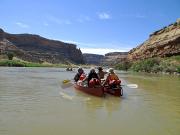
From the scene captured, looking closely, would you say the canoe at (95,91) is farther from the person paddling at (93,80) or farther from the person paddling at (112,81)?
the person paddling at (112,81)

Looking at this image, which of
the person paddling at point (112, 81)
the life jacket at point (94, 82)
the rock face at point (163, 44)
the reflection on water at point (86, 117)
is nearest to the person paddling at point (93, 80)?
the life jacket at point (94, 82)

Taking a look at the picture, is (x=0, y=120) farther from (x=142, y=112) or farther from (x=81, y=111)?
(x=142, y=112)

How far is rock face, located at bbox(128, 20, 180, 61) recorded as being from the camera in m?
86.1

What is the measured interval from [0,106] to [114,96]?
7.55m

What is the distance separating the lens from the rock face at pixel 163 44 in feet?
282

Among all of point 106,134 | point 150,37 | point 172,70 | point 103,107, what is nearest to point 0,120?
point 106,134

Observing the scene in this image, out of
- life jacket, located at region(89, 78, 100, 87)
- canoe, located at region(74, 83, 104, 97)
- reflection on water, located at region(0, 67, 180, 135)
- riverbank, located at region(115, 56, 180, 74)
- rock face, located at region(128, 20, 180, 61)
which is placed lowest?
reflection on water, located at region(0, 67, 180, 135)

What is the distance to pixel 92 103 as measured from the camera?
1656 centimetres

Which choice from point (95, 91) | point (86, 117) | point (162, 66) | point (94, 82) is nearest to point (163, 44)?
point (162, 66)

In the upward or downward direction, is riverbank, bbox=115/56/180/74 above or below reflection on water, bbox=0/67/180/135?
above

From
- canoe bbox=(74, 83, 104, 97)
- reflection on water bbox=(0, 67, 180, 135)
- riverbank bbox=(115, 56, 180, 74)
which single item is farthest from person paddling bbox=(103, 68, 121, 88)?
riverbank bbox=(115, 56, 180, 74)

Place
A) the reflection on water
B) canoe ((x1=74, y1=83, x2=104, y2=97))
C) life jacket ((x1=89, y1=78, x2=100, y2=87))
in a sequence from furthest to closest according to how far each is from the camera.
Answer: life jacket ((x1=89, y1=78, x2=100, y2=87))
canoe ((x1=74, y1=83, x2=104, y2=97))
the reflection on water

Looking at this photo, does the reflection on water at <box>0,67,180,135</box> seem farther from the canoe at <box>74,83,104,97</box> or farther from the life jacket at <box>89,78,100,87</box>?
the life jacket at <box>89,78,100,87</box>

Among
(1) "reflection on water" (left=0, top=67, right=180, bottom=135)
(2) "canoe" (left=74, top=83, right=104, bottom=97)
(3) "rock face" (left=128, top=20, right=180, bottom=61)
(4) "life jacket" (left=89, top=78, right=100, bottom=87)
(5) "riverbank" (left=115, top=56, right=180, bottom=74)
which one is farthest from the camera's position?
(3) "rock face" (left=128, top=20, right=180, bottom=61)
